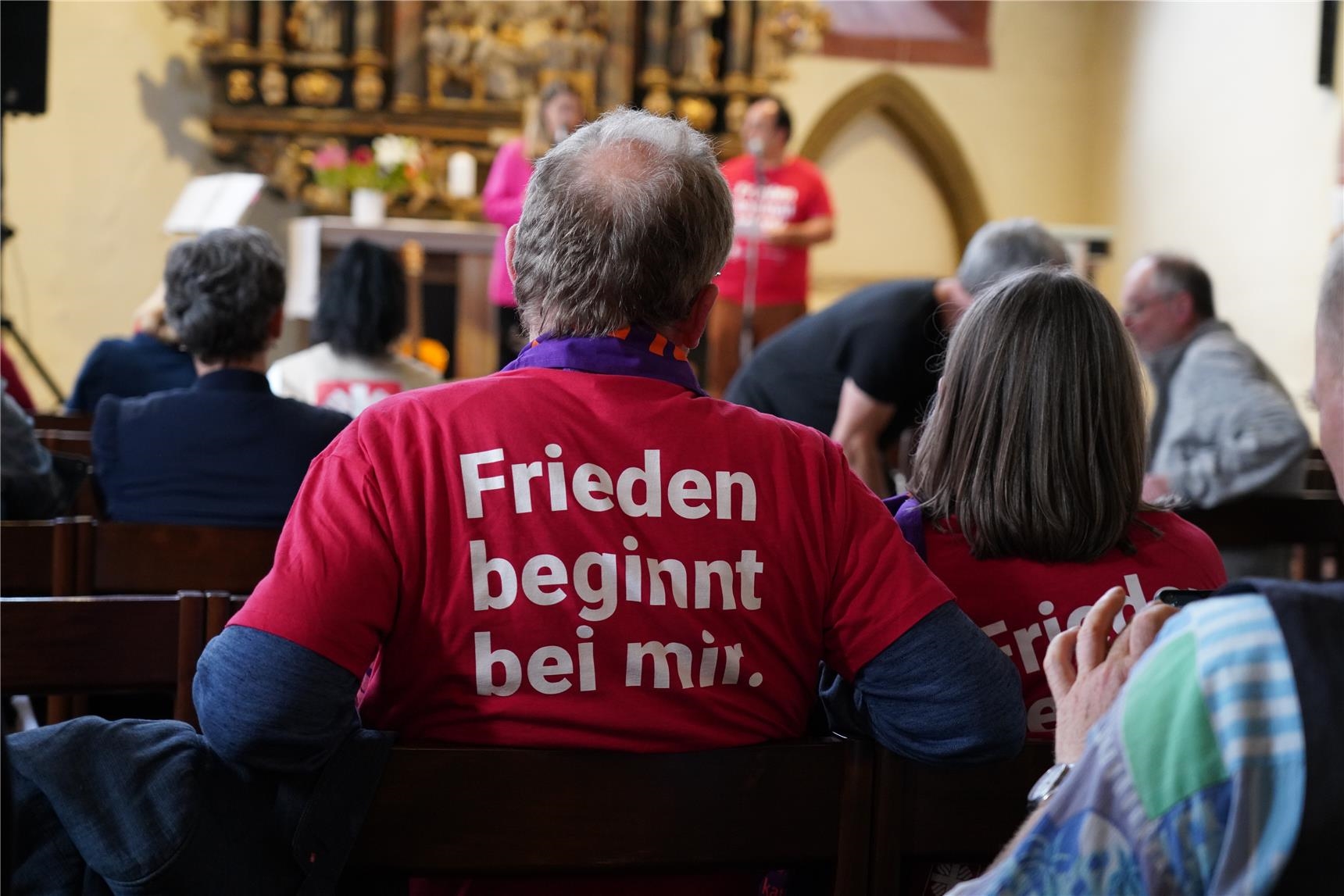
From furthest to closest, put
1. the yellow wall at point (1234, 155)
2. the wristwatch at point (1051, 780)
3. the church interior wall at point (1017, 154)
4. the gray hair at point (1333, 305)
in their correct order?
1. the church interior wall at point (1017, 154)
2. the yellow wall at point (1234, 155)
3. the wristwatch at point (1051, 780)
4. the gray hair at point (1333, 305)

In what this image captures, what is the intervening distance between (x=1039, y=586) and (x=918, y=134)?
30.4 ft

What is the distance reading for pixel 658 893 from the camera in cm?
145

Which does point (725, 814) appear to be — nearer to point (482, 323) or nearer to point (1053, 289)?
point (1053, 289)

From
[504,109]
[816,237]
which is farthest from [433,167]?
[816,237]

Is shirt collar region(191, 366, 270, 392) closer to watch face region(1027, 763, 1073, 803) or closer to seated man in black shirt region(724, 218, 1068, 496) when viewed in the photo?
seated man in black shirt region(724, 218, 1068, 496)

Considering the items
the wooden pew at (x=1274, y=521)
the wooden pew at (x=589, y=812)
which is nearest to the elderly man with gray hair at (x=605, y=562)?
the wooden pew at (x=589, y=812)

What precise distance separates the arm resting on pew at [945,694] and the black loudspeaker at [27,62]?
5127 millimetres

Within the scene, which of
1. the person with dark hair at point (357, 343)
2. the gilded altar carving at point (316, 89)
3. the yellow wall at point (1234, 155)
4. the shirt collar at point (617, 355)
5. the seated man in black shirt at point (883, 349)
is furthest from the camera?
the gilded altar carving at point (316, 89)

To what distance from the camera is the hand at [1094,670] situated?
1.09 metres

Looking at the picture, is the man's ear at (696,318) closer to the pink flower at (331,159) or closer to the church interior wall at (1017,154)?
the church interior wall at (1017,154)

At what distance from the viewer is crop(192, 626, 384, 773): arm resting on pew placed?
1306 mm

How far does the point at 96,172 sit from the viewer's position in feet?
29.1

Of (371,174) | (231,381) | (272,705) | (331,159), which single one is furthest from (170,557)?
(331,159)

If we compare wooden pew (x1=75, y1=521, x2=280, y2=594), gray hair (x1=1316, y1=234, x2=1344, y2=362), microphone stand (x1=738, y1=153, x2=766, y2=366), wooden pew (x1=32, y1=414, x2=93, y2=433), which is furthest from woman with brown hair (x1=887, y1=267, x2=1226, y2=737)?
microphone stand (x1=738, y1=153, x2=766, y2=366)
